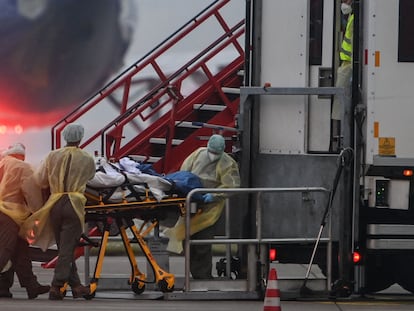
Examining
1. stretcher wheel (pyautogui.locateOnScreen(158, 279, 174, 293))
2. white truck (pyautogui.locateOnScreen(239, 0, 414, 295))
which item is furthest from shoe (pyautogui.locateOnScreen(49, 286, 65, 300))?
white truck (pyautogui.locateOnScreen(239, 0, 414, 295))

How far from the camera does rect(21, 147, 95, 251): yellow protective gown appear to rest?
13.9m

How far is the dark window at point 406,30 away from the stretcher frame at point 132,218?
2494 mm

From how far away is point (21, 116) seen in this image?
17.6 m

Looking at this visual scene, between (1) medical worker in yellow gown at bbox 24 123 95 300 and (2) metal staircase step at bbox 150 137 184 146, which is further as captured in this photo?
(2) metal staircase step at bbox 150 137 184 146

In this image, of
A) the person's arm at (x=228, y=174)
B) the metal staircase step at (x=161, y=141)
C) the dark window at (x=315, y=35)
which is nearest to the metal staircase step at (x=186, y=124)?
the metal staircase step at (x=161, y=141)

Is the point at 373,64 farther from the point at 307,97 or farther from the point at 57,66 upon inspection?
the point at 57,66

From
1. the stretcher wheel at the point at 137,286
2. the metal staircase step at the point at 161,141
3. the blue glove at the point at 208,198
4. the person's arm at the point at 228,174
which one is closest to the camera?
the blue glove at the point at 208,198

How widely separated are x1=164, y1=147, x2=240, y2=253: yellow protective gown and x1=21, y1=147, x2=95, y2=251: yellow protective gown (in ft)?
3.22

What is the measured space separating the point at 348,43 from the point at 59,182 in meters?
3.03

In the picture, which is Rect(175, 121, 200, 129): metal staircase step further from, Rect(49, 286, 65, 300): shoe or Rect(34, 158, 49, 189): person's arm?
Rect(49, 286, 65, 300): shoe

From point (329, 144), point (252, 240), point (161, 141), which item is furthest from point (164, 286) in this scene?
point (161, 141)

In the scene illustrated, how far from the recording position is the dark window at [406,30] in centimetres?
1370

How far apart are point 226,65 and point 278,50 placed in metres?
3.83

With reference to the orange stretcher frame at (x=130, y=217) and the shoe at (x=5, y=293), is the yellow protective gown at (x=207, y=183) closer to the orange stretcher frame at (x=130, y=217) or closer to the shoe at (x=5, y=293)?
the orange stretcher frame at (x=130, y=217)
